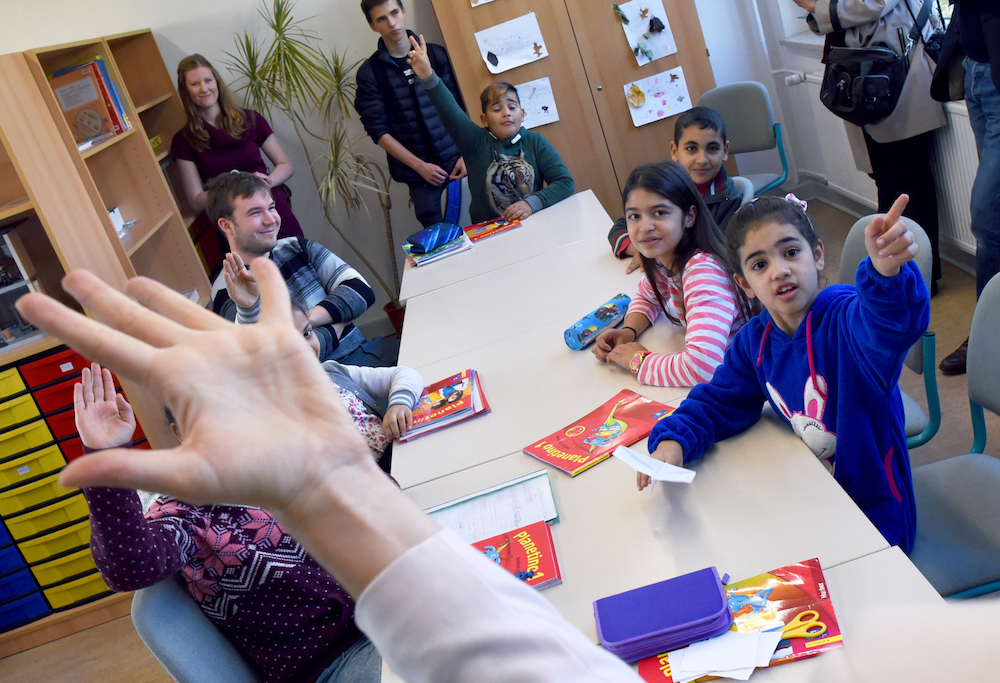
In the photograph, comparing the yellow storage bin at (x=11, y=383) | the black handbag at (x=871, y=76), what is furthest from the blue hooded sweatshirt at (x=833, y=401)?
the yellow storage bin at (x=11, y=383)

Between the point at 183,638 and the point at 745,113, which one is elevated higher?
the point at 745,113

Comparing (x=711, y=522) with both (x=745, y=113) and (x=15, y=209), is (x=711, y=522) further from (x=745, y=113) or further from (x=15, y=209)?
(x=745, y=113)

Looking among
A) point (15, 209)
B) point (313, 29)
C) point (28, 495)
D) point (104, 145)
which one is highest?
point (313, 29)

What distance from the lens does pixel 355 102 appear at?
416 cm

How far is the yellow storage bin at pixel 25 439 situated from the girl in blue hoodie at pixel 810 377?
2.41 meters

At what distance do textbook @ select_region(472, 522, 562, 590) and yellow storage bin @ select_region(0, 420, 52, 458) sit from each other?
2.21 m

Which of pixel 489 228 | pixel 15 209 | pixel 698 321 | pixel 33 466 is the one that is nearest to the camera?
pixel 698 321

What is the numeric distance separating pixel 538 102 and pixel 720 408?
10.5 ft

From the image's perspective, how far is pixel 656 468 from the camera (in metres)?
1.29

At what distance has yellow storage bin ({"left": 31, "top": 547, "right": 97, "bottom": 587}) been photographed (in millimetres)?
2986

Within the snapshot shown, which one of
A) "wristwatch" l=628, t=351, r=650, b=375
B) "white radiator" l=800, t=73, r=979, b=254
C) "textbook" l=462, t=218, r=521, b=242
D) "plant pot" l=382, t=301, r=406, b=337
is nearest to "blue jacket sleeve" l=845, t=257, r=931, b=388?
"wristwatch" l=628, t=351, r=650, b=375

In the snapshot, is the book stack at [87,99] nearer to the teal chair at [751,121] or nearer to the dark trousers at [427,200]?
the dark trousers at [427,200]

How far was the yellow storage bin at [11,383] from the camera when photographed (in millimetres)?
2752

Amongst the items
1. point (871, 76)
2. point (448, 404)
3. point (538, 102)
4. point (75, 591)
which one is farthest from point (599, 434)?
point (538, 102)
